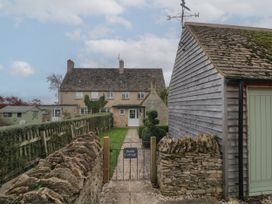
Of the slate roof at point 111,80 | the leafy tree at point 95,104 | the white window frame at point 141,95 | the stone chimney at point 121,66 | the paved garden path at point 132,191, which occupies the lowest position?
the paved garden path at point 132,191

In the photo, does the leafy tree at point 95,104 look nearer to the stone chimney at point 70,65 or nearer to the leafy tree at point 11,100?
the stone chimney at point 70,65

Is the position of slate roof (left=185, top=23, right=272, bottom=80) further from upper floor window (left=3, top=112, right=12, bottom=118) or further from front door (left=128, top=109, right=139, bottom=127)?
upper floor window (left=3, top=112, right=12, bottom=118)

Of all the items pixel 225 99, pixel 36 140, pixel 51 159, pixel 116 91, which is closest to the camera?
pixel 51 159

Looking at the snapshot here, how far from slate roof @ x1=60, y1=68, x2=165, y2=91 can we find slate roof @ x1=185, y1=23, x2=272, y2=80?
3320 centimetres

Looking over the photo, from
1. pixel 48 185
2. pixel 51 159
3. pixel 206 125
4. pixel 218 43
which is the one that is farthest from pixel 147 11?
pixel 48 185

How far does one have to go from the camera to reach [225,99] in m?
7.61

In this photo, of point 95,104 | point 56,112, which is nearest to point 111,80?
point 95,104

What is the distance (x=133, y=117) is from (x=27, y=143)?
1148 inches

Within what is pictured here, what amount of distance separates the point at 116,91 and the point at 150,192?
121ft

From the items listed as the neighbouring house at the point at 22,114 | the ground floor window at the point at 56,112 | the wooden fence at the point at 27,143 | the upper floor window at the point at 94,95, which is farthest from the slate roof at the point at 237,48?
the neighbouring house at the point at 22,114

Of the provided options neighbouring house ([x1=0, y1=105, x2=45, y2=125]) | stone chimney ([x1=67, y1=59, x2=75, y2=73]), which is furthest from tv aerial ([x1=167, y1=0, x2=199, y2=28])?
stone chimney ([x1=67, y1=59, x2=75, y2=73])

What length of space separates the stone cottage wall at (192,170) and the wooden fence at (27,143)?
5.18 meters

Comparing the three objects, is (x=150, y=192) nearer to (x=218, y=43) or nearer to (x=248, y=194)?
(x=248, y=194)

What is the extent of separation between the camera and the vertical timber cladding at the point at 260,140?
7.84 metres
